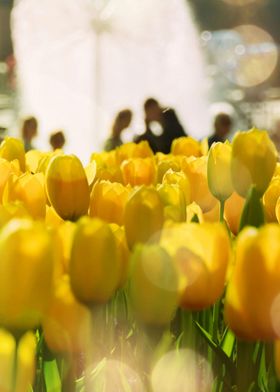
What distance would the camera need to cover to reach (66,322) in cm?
39

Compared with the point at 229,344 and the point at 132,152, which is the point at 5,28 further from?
the point at 229,344

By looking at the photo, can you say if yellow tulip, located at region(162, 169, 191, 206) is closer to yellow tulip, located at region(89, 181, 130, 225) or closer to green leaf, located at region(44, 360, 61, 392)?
yellow tulip, located at region(89, 181, 130, 225)

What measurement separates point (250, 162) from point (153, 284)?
0.25 metres

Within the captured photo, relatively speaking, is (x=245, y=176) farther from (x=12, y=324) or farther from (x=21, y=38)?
(x=21, y=38)

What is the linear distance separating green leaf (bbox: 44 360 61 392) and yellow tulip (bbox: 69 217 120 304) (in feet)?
0.20

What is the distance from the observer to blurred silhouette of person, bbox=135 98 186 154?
362cm

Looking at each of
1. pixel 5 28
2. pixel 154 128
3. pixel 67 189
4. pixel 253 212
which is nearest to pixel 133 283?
pixel 253 212

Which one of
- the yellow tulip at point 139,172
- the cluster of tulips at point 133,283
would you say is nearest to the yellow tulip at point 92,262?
the cluster of tulips at point 133,283

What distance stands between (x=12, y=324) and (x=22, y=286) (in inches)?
0.8

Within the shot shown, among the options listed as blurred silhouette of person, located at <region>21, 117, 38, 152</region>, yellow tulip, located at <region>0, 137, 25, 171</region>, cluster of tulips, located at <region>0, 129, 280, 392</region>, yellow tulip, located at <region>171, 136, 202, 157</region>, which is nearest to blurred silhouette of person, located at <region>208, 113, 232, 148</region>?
blurred silhouette of person, located at <region>21, 117, 38, 152</region>

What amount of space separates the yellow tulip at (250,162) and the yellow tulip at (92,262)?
233 mm

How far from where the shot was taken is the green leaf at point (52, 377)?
1.34ft

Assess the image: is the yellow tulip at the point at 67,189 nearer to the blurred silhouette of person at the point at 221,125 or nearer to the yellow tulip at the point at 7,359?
the yellow tulip at the point at 7,359

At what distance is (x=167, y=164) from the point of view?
0.82 m
